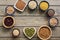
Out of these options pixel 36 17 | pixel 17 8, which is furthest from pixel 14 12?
pixel 36 17

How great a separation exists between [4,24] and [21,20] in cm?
23

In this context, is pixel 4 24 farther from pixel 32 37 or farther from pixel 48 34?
pixel 48 34

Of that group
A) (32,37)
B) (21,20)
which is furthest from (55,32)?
(21,20)

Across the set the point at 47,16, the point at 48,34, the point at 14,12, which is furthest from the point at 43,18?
the point at 14,12

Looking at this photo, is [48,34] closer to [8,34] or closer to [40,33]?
[40,33]

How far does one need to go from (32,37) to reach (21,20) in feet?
0.85

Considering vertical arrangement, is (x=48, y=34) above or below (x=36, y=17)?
below

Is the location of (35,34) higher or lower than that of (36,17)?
lower

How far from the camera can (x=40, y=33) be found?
2488mm

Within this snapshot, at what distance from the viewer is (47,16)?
257 centimetres

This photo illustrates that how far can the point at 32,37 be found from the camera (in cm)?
253

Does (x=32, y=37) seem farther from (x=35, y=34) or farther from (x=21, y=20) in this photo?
(x=21, y=20)

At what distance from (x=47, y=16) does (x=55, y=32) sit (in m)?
0.23

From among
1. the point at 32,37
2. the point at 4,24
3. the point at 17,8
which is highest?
the point at 17,8
